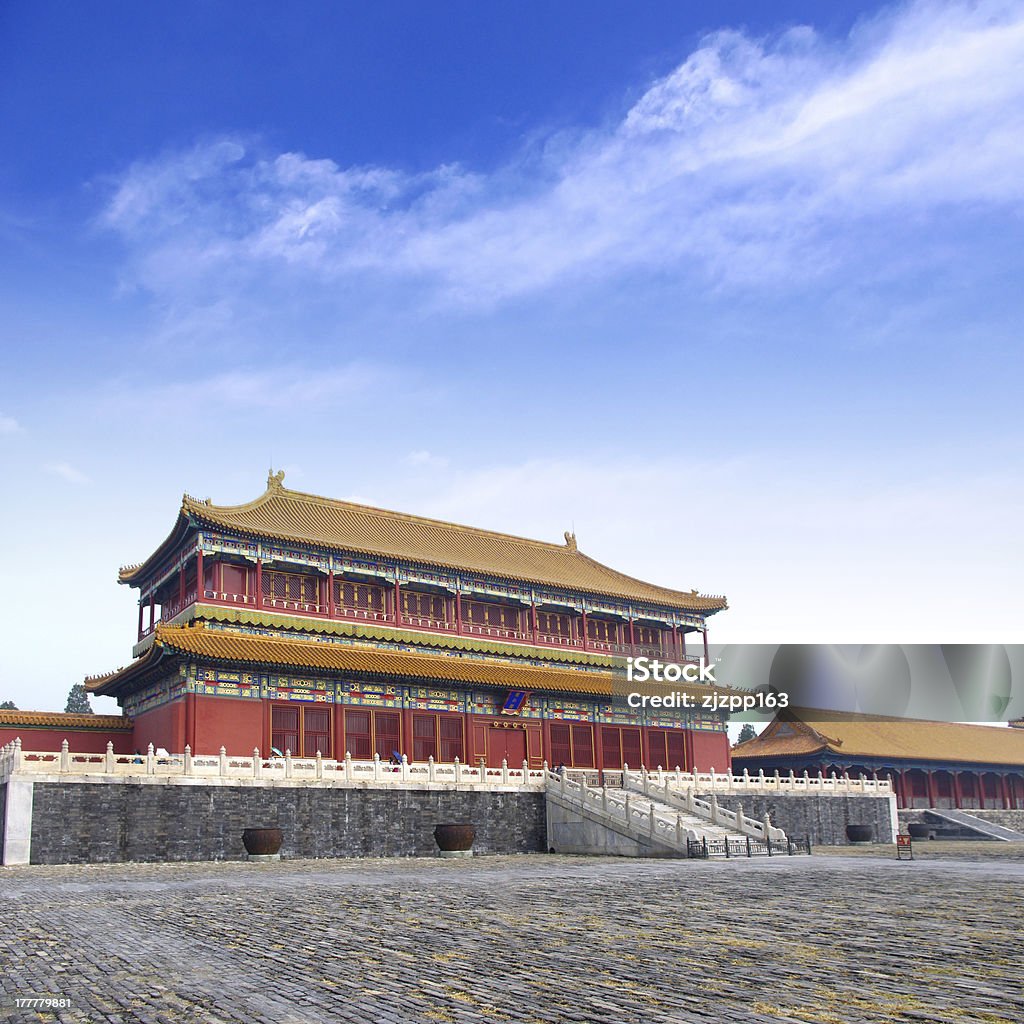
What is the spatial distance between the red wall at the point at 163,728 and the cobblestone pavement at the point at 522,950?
49.6 feet

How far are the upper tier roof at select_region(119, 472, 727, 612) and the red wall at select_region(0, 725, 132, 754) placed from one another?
6910mm

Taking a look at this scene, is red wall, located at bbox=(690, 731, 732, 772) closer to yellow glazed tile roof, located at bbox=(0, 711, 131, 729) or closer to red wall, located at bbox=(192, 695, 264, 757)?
red wall, located at bbox=(192, 695, 264, 757)

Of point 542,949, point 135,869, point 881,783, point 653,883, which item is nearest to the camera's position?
point 542,949

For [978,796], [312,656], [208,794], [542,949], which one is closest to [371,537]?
[312,656]

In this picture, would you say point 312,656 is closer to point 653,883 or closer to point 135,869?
point 135,869

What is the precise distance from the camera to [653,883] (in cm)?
1939

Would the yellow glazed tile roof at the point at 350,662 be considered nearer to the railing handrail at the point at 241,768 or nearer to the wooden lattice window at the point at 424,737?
the wooden lattice window at the point at 424,737

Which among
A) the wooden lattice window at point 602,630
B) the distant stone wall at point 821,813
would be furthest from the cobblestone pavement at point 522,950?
the wooden lattice window at point 602,630

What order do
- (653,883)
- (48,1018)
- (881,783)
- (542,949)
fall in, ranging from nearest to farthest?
(48,1018) < (542,949) < (653,883) < (881,783)

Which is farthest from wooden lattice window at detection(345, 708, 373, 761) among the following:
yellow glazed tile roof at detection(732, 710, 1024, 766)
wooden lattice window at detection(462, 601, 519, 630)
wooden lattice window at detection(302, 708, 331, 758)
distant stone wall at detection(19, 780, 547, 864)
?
yellow glazed tile roof at detection(732, 710, 1024, 766)

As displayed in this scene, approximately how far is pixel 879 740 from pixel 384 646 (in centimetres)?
3165

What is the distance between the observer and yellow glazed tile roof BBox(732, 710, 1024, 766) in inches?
2261

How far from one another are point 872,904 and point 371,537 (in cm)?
3149

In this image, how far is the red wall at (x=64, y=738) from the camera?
1422 inches
